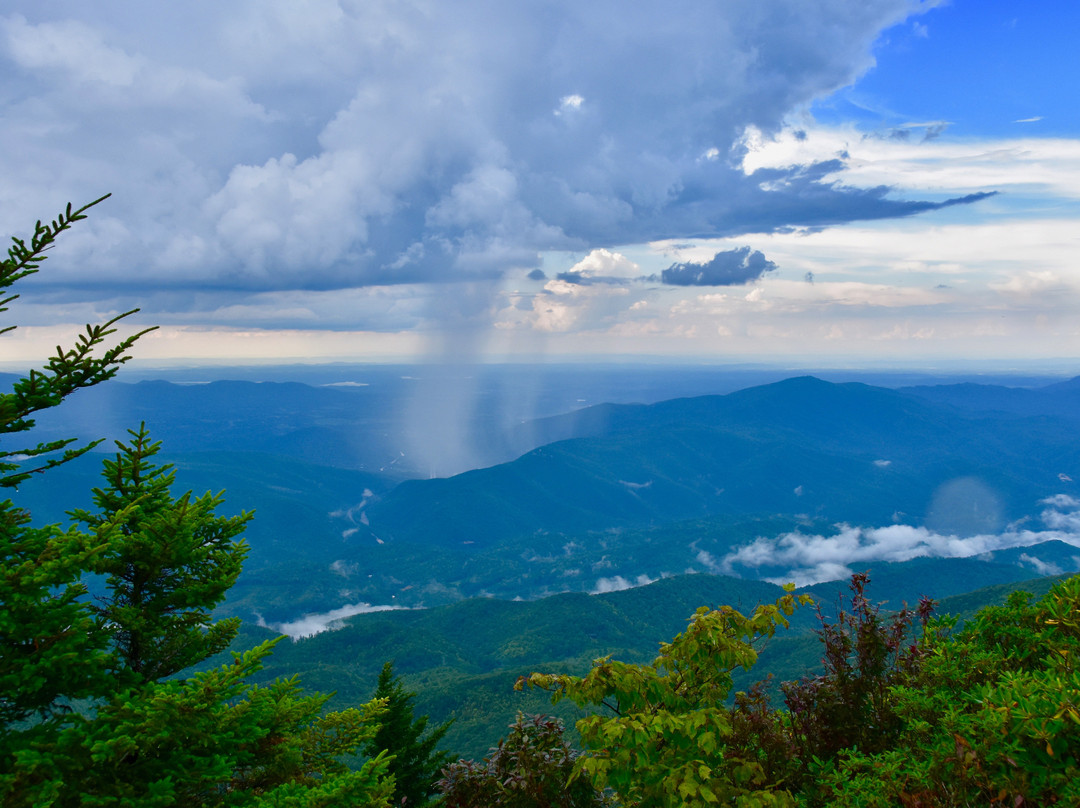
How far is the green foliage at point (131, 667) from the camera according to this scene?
6.65 meters

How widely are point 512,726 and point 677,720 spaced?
4.71m

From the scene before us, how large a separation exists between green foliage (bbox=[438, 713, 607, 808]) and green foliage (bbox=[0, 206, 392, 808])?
4.03 ft

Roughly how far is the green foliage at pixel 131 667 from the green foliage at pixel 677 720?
13.2 feet

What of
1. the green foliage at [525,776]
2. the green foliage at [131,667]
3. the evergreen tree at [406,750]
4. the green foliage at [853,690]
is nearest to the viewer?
the green foliage at [131,667]

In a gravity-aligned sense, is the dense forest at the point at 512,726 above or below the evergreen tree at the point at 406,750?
above

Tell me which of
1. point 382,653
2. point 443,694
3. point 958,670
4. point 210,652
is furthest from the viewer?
point 382,653

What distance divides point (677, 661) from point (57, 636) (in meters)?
7.67

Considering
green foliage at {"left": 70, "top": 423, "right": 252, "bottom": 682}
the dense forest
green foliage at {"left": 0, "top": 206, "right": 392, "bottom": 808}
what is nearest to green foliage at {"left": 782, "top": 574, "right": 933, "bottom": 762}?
the dense forest

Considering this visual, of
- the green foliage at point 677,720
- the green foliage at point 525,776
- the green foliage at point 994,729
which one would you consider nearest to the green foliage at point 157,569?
the green foliage at point 525,776

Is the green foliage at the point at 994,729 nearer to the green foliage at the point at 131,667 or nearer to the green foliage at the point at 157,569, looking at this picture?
the green foliage at the point at 131,667

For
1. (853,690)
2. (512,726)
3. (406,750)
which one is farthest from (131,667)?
(406,750)

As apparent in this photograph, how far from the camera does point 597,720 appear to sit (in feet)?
19.9

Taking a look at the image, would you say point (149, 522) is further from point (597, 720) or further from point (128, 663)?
point (597, 720)

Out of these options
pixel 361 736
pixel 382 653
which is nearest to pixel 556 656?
pixel 382 653
